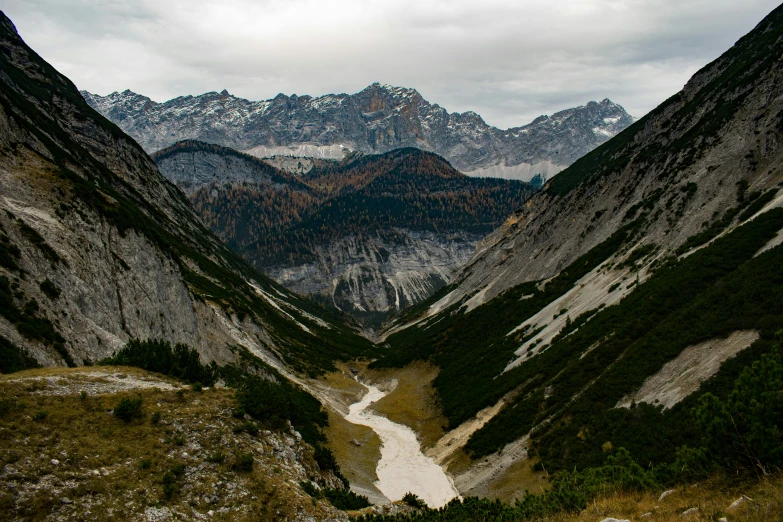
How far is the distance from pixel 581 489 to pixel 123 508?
1524 cm

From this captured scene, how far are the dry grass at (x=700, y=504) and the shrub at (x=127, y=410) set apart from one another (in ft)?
49.8

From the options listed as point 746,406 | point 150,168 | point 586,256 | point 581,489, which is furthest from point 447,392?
point 150,168

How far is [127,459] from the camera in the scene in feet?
48.4

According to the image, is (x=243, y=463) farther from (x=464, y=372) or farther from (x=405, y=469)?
(x=464, y=372)

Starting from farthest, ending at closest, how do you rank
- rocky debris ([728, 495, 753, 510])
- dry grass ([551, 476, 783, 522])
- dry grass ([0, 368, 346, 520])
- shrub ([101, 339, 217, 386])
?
shrub ([101, 339, 217, 386]) < dry grass ([0, 368, 346, 520]) < rocky debris ([728, 495, 753, 510]) < dry grass ([551, 476, 783, 522])

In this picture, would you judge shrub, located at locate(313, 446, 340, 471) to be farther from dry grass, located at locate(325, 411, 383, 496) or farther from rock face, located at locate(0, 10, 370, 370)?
rock face, located at locate(0, 10, 370, 370)

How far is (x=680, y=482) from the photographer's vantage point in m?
14.3

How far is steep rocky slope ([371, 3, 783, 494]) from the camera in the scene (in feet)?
87.0

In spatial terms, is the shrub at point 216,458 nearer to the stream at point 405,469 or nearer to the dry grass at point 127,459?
the dry grass at point 127,459

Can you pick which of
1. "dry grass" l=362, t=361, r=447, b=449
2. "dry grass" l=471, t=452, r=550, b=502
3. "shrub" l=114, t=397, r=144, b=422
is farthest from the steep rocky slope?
"shrub" l=114, t=397, r=144, b=422

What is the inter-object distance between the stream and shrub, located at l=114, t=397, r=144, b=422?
2426cm

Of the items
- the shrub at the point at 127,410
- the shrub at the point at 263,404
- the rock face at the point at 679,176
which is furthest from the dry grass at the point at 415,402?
the shrub at the point at 127,410

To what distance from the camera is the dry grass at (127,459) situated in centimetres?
1265

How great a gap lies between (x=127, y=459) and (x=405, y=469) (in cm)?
3172
